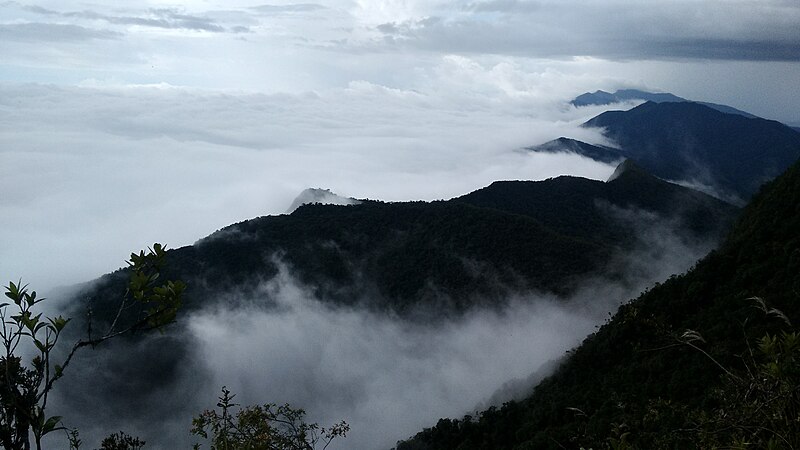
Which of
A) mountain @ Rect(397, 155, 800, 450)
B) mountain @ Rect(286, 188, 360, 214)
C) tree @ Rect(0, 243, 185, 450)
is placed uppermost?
mountain @ Rect(286, 188, 360, 214)

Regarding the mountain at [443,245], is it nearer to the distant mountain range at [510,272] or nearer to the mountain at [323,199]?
the distant mountain range at [510,272]

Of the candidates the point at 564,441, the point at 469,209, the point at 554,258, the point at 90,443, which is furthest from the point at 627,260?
the point at 90,443

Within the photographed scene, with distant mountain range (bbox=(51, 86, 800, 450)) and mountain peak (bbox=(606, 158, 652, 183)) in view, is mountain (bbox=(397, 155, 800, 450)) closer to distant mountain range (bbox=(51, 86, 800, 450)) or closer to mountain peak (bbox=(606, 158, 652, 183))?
distant mountain range (bbox=(51, 86, 800, 450))

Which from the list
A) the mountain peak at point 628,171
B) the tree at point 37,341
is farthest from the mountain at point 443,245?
the tree at point 37,341

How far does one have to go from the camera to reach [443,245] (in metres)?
73.8

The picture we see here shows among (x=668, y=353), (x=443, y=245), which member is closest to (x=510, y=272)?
(x=443, y=245)

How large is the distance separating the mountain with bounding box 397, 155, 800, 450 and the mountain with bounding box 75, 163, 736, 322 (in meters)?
29.2

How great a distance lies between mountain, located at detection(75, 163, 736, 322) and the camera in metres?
67.6

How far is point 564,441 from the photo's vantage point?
22.2 metres

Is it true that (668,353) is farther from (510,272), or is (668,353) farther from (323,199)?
(323,199)

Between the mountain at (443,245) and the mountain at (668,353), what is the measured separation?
29177 mm

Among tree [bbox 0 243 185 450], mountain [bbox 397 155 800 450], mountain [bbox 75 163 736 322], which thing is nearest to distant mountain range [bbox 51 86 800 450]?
mountain [bbox 397 155 800 450]

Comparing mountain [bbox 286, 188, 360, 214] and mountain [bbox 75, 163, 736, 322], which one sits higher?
mountain [bbox 286, 188, 360, 214]

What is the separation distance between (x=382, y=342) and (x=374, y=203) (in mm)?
24162
